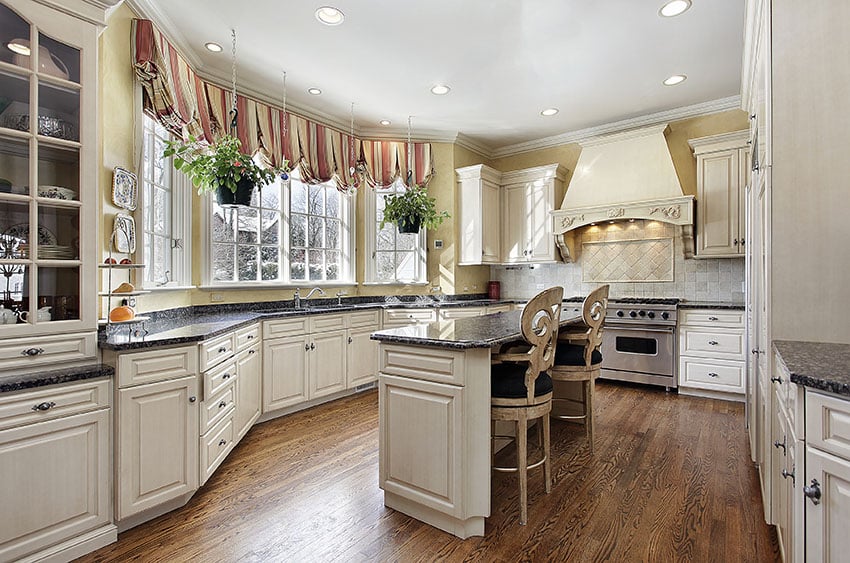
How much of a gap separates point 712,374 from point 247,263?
455cm

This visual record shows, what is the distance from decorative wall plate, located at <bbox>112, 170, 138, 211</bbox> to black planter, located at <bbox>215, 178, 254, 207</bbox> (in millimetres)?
515

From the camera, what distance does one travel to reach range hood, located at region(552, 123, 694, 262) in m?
4.55

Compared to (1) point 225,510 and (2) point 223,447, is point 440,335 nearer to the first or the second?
(1) point 225,510

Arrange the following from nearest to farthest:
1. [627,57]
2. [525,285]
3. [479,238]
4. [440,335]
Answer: [440,335] < [627,57] < [479,238] < [525,285]

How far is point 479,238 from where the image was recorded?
5484mm

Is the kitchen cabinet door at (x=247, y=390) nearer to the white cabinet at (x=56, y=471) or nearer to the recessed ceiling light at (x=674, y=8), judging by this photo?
the white cabinet at (x=56, y=471)

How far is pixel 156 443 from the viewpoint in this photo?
7.14 ft

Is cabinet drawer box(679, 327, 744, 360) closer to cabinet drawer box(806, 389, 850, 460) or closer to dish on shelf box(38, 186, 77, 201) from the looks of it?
cabinet drawer box(806, 389, 850, 460)

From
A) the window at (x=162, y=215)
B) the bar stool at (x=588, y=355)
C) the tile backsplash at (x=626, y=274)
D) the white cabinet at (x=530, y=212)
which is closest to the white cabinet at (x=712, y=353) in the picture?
the tile backsplash at (x=626, y=274)

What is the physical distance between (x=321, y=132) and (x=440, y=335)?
3.32m

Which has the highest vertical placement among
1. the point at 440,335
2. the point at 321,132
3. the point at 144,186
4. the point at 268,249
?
the point at 321,132

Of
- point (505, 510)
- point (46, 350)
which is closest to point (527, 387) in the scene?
point (505, 510)

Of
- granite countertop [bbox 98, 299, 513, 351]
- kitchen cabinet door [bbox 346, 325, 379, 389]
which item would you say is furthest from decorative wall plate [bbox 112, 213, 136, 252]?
kitchen cabinet door [bbox 346, 325, 379, 389]

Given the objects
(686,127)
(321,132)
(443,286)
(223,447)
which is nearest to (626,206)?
(686,127)
